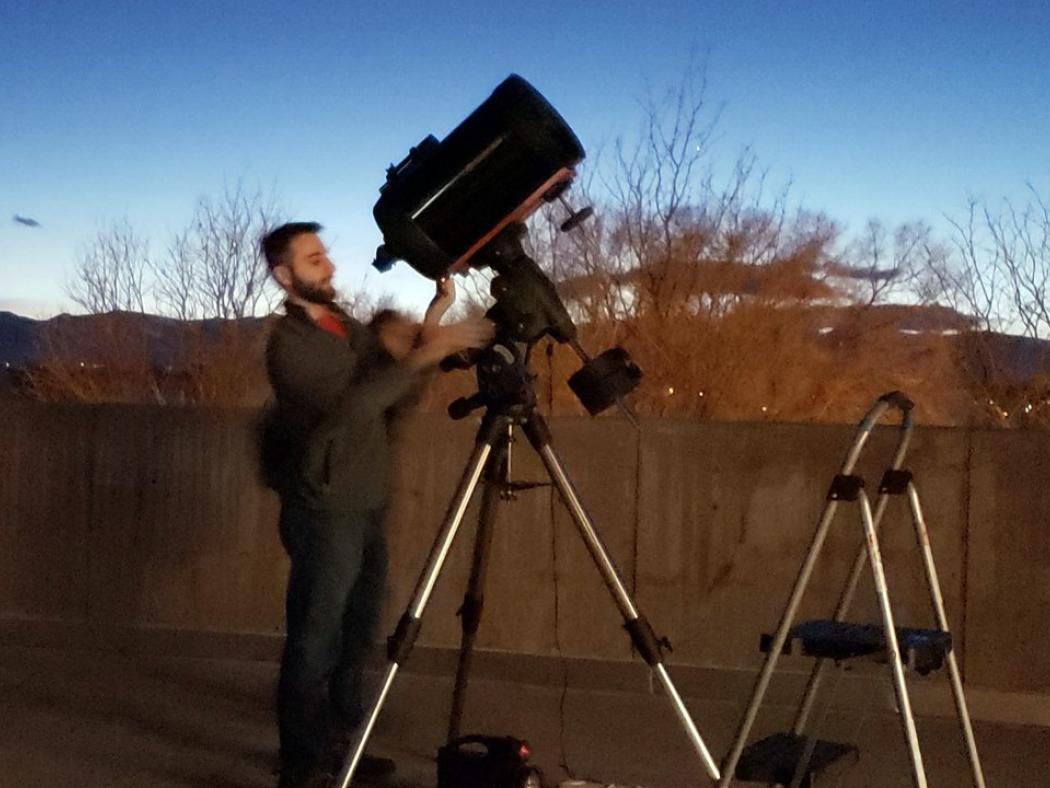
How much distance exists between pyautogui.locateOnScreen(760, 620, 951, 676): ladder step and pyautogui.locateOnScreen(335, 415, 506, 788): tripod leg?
1006 mm

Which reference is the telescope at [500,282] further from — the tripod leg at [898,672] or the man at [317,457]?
the tripod leg at [898,672]

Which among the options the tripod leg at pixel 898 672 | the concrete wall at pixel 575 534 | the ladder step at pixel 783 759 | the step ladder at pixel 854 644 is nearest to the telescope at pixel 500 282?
the ladder step at pixel 783 759

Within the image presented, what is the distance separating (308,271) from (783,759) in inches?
88.0

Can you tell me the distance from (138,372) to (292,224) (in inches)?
333

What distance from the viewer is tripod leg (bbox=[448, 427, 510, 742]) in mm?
4289

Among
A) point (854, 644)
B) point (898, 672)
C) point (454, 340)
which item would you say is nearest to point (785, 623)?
point (854, 644)

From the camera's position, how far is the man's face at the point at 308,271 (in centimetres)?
446

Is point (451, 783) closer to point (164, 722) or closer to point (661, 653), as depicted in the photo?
point (661, 653)

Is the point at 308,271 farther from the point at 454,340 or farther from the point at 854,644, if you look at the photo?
the point at 854,644

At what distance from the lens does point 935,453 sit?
6.23 meters

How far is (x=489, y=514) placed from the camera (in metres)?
4.32

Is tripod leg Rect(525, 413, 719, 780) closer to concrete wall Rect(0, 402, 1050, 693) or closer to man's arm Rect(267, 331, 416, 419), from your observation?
man's arm Rect(267, 331, 416, 419)

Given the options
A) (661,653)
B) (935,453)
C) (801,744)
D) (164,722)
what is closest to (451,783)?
(661,653)

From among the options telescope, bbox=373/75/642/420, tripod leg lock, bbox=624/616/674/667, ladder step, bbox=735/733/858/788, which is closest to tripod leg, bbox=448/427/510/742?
telescope, bbox=373/75/642/420
